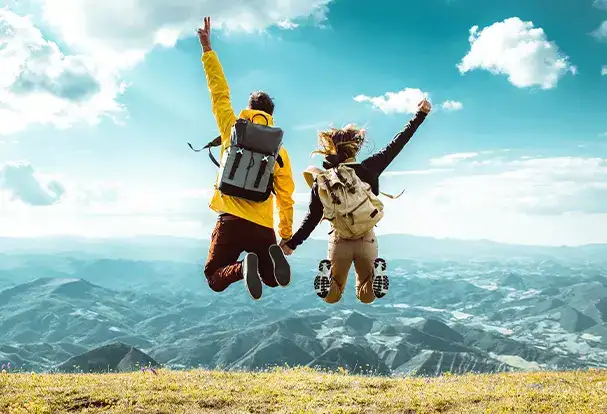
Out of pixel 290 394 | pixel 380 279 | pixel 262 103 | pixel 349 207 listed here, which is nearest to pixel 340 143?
pixel 349 207

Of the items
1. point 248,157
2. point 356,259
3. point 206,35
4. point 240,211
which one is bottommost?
point 356,259

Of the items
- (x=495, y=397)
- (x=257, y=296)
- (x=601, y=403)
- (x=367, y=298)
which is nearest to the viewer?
(x=257, y=296)

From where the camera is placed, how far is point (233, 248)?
954cm

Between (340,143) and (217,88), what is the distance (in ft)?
7.79

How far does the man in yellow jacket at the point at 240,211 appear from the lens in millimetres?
9234

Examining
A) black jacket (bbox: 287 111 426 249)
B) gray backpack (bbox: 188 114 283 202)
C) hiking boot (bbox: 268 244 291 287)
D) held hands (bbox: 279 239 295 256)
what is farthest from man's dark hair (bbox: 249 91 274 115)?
hiking boot (bbox: 268 244 291 287)

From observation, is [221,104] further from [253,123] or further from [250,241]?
[250,241]

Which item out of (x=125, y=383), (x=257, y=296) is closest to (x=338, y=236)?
(x=257, y=296)

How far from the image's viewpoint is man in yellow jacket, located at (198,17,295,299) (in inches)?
364

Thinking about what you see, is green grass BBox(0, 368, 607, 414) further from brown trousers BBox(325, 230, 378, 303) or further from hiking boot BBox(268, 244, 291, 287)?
hiking boot BBox(268, 244, 291, 287)

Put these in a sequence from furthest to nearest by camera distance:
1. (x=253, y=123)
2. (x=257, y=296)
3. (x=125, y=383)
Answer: (x=125, y=383) < (x=253, y=123) < (x=257, y=296)

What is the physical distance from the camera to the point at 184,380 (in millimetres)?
18375

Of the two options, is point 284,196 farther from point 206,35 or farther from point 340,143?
point 206,35

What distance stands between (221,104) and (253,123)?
0.87 metres
